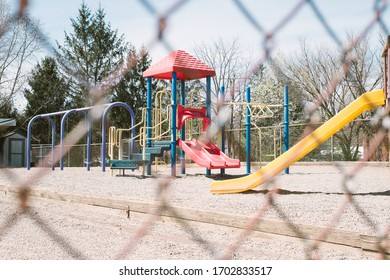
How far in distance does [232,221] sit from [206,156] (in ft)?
11.2

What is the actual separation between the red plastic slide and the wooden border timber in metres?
2.33

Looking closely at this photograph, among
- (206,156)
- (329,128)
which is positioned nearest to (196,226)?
(329,128)

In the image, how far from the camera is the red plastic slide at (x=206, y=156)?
5.45 m

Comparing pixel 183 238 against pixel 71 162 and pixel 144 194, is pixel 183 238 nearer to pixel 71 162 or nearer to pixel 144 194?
pixel 144 194

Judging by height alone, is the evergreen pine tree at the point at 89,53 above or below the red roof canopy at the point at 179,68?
below

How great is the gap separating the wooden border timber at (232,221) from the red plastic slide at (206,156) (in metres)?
2.33

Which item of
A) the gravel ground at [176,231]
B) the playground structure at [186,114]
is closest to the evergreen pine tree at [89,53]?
the gravel ground at [176,231]

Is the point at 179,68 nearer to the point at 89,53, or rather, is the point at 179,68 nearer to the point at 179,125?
the point at 179,125

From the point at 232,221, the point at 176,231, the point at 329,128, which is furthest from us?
the point at 329,128

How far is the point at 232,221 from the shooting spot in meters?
2.25

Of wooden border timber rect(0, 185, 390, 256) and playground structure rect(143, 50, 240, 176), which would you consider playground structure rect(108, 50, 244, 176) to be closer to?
playground structure rect(143, 50, 240, 176)

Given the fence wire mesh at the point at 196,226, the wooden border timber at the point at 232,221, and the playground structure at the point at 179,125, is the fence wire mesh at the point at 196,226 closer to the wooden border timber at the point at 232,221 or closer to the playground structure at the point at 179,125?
the wooden border timber at the point at 232,221
